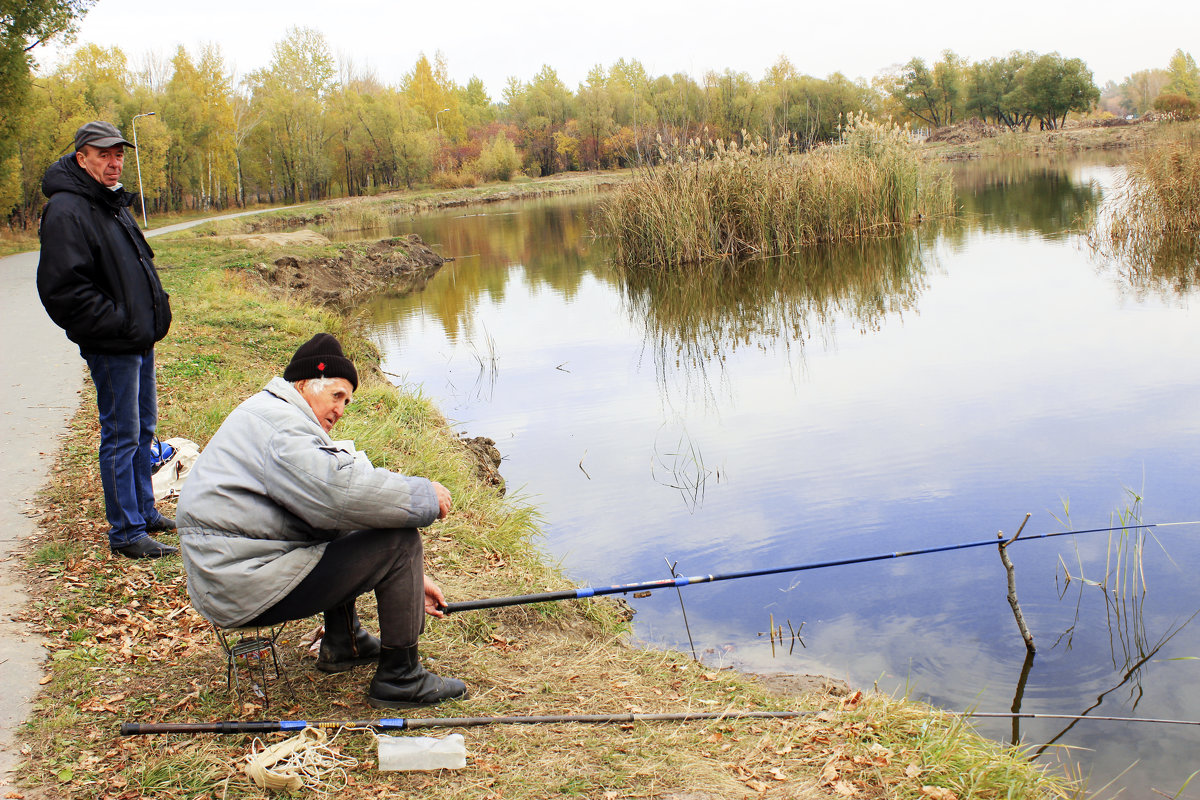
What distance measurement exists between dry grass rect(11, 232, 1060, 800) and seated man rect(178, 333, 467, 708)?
0.52 m

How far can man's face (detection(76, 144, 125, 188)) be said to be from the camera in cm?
447

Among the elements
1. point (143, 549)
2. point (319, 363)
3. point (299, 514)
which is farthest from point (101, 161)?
point (299, 514)

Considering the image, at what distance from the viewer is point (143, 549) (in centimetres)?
485

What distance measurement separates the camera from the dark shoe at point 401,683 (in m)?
3.51

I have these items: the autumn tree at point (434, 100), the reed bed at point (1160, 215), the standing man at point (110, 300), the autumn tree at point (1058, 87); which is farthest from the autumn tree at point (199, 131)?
the autumn tree at point (1058, 87)

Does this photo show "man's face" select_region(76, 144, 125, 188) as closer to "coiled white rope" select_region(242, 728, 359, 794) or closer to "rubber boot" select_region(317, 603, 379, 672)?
"rubber boot" select_region(317, 603, 379, 672)

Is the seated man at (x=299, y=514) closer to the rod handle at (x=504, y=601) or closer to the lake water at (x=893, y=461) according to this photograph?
the rod handle at (x=504, y=601)

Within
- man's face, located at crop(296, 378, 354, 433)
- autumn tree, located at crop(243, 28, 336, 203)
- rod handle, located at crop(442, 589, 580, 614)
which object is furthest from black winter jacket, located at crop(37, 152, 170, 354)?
autumn tree, located at crop(243, 28, 336, 203)

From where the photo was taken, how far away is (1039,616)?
16.2 ft

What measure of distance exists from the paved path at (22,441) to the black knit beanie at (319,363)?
5.28 feet

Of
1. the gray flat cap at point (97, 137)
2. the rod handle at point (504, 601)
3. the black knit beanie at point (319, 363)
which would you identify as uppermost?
the gray flat cap at point (97, 137)

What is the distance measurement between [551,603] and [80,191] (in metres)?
3.08

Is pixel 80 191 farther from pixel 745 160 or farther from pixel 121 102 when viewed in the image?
pixel 121 102

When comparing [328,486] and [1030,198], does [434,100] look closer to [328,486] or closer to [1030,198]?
[1030,198]
